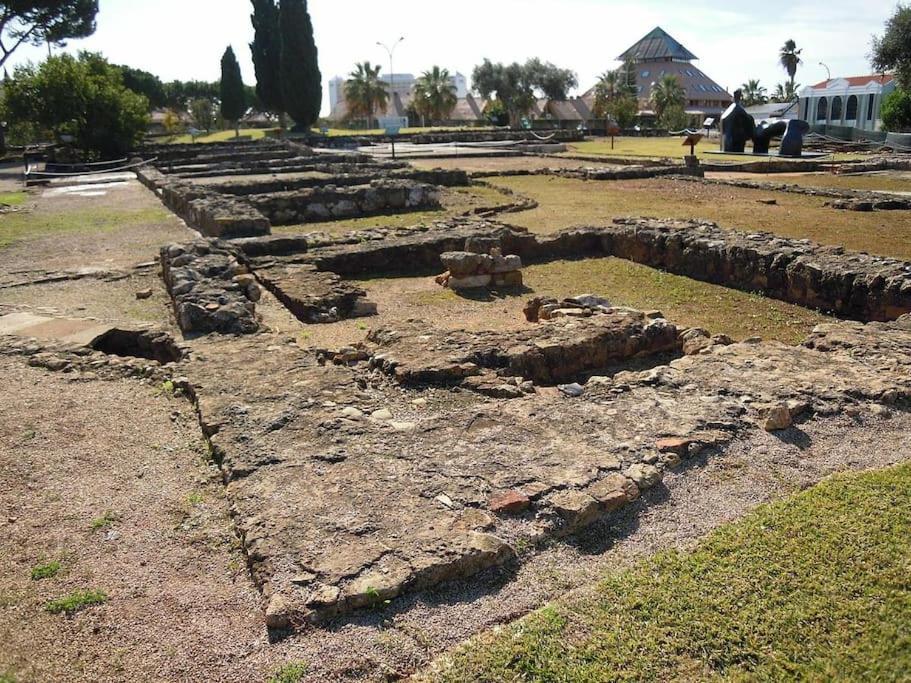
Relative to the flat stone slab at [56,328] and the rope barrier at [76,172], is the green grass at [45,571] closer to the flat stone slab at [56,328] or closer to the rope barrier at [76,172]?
the flat stone slab at [56,328]

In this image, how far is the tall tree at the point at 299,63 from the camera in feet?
153

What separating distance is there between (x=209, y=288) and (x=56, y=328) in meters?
1.61

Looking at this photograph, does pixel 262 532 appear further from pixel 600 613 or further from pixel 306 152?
pixel 306 152

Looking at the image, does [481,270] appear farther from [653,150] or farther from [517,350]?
[653,150]

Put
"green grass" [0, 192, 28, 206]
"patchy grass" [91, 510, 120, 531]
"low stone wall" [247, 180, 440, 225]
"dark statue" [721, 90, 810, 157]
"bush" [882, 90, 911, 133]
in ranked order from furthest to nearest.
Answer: "bush" [882, 90, 911, 133]
"dark statue" [721, 90, 810, 157]
"green grass" [0, 192, 28, 206]
"low stone wall" [247, 180, 440, 225]
"patchy grass" [91, 510, 120, 531]

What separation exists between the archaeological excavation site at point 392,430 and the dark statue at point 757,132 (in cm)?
2153

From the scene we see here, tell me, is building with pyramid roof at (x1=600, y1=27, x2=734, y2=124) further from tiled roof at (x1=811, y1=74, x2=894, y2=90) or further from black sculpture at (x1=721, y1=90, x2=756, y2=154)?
black sculpture at (x1=721, y1=90, x2=756, y2=154)

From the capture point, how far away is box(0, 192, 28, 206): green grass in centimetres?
2030

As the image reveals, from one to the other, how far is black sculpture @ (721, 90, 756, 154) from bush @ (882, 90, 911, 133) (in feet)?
41.3

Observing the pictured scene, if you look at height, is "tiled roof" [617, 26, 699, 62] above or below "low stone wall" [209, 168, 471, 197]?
above

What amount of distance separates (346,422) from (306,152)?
30.6 metres

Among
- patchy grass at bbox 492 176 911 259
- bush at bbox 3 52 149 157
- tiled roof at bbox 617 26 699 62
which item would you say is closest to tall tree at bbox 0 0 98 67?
bush at bbox 3 52 149 157

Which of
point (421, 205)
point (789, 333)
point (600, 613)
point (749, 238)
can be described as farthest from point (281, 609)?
point (421, 205)

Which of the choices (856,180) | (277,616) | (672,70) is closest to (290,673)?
(277,616)
